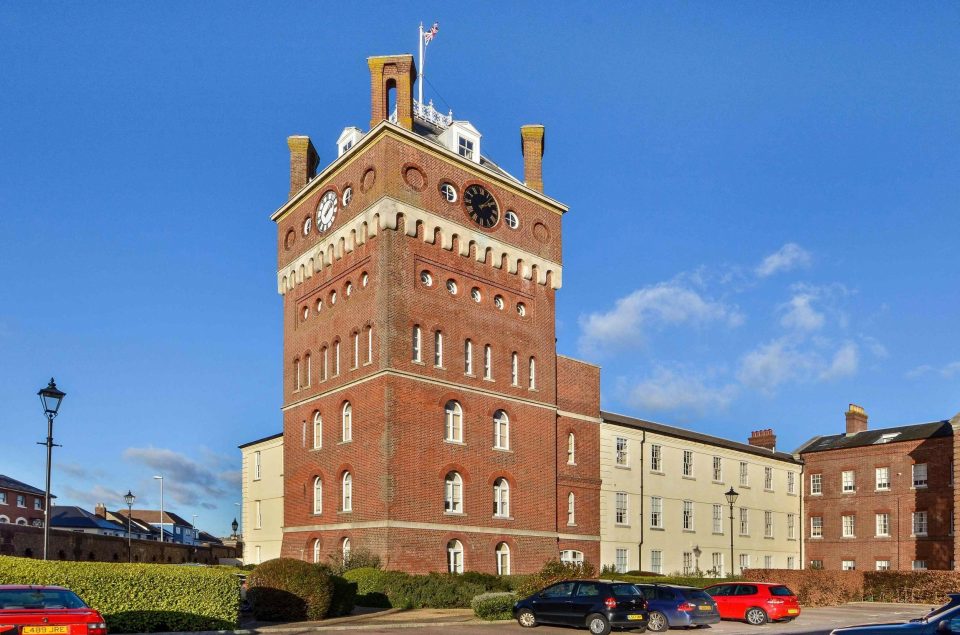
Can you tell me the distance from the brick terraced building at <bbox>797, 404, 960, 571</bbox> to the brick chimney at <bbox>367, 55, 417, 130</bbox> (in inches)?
1541

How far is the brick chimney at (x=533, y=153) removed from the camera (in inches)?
1806

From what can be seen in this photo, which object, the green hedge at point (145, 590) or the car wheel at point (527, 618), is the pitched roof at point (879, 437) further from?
the green hedge at point (145, 590)

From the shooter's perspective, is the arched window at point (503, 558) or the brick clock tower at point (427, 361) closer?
the brick clock tower at point (427, 361)

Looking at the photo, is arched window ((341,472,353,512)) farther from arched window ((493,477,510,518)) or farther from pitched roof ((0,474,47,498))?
pitched roof ((0,474,47,498))

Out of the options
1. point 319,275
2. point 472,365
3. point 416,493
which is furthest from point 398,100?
point 416,493

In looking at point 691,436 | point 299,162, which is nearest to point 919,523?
point 691,436

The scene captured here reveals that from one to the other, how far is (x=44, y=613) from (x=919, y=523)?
56177 mm

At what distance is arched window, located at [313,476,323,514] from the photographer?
132 feet

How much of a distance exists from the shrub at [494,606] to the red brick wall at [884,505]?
38.2 metres

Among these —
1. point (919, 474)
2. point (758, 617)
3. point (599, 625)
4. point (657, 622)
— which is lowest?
point (758, 617)

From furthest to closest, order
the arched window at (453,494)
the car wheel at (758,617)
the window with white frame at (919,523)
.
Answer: the window with white frame at (919,523) < the arched window at (453,494) < the car wheel at (758,617)

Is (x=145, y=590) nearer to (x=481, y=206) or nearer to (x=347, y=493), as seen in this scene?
(x=347, y=493)

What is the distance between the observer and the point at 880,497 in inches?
2315

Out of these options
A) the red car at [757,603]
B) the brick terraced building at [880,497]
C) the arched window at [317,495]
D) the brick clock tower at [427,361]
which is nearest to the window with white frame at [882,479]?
the brick terraced building at [880,497]
